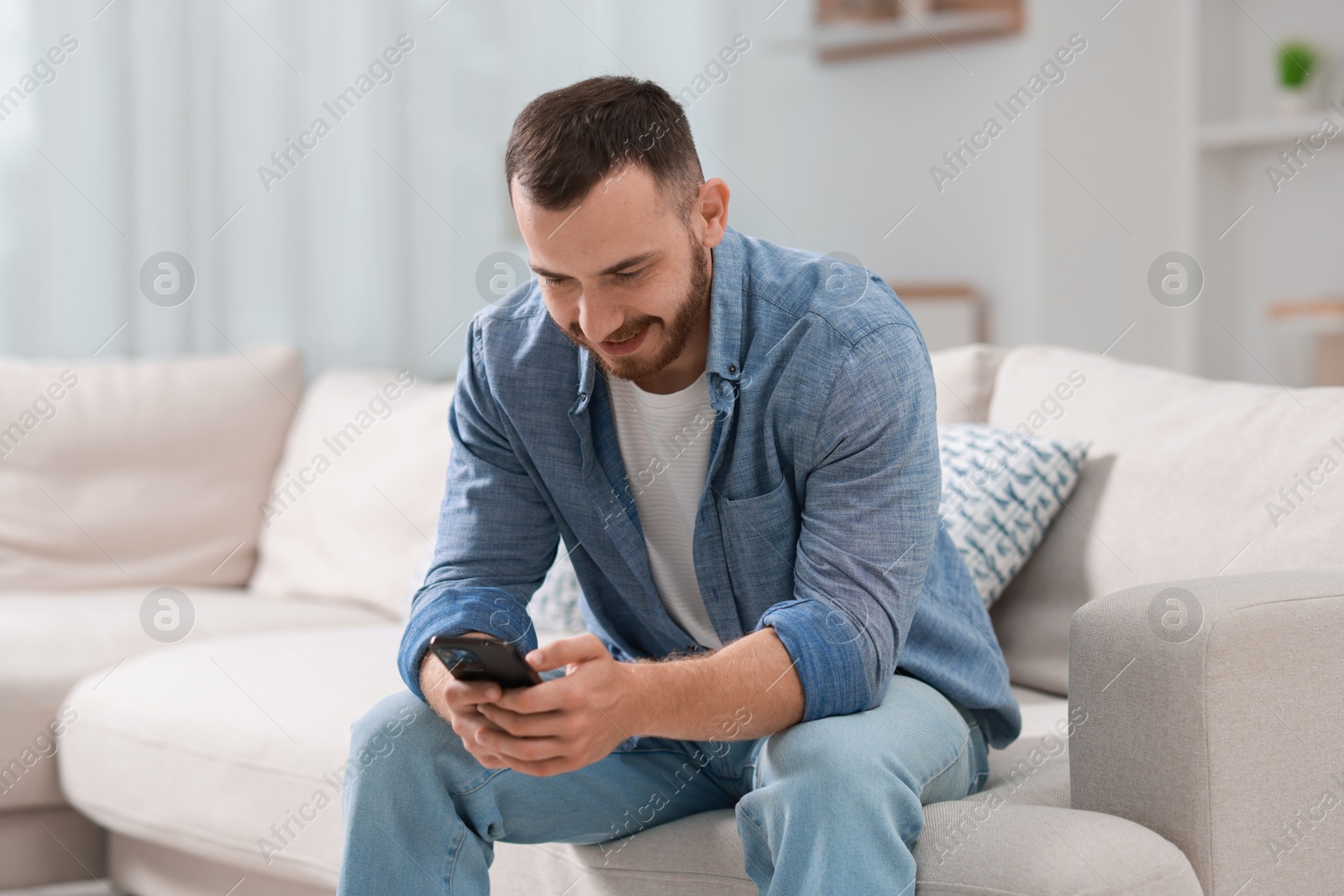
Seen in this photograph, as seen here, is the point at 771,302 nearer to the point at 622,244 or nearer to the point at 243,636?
the point at 622,244

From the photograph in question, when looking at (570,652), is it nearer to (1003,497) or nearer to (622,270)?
(622,270)

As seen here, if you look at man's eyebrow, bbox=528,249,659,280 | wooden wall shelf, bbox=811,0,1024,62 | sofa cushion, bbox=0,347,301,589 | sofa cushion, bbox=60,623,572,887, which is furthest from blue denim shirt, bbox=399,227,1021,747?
wooden wall shelf, bbox=811,0,1024,62

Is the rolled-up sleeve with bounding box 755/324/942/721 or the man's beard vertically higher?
the man's beard

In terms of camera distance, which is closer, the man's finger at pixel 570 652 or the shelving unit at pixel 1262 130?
the man's finger at pixel 570 652

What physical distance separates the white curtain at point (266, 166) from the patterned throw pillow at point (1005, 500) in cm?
156

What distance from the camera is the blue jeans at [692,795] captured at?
1012 millimetres

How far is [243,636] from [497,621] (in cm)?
89

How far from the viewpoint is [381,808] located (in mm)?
1144

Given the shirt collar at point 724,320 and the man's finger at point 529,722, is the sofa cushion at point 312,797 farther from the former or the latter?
the shirt collar at point 724,320

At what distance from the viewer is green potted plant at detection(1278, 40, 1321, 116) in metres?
3.00

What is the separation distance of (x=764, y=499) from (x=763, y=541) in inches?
1.7

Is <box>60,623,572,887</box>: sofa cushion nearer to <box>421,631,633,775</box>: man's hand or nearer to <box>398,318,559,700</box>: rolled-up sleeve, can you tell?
<box>398,318,559,700</box>: rolled-up sleeve

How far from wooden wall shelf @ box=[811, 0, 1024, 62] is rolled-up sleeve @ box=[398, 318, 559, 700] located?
214cm

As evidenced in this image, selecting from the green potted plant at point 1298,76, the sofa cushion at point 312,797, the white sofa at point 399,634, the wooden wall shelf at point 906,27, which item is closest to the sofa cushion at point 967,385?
the white sofa at point 399,634
